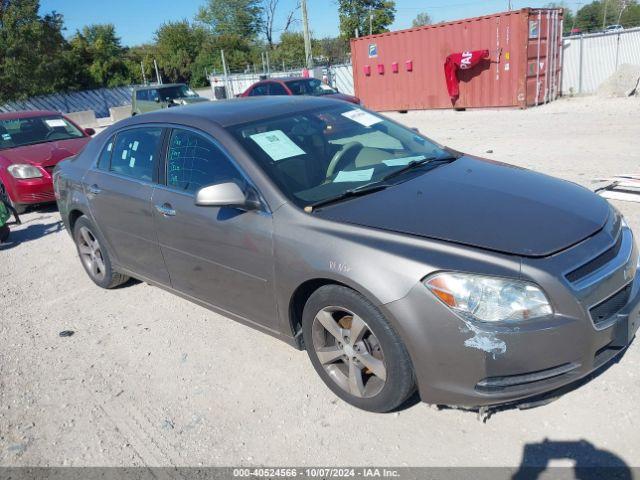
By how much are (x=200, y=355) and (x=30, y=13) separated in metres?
38.2

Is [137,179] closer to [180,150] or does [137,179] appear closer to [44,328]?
[180,150]

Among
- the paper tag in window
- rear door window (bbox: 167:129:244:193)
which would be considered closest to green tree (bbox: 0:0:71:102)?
the paper tag in window

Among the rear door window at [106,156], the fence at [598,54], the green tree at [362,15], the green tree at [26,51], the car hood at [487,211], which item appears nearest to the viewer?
the car hood at [487,211]

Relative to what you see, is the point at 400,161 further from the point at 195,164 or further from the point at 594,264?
the point at 594,264

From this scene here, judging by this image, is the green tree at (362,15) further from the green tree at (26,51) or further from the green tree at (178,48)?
the green tree at (26,51)

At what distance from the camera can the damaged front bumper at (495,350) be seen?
94.6 inches

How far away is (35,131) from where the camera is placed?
9.29 meters

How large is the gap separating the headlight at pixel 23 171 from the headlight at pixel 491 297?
7.63 m

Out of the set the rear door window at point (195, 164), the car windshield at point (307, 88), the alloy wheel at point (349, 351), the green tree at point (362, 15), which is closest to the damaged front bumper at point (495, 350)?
the alloy wheel at point (349, 351)

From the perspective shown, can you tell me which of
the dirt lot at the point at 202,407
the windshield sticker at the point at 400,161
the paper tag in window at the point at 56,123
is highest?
the paper tag in window at the point at 56,123

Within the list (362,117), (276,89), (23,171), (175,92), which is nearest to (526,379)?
(362,117)

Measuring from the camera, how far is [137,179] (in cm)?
416

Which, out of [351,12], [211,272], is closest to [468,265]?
[211,272]

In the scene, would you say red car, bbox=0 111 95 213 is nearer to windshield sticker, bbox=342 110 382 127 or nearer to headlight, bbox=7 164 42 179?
headlight, bbox=7 164 42 179
